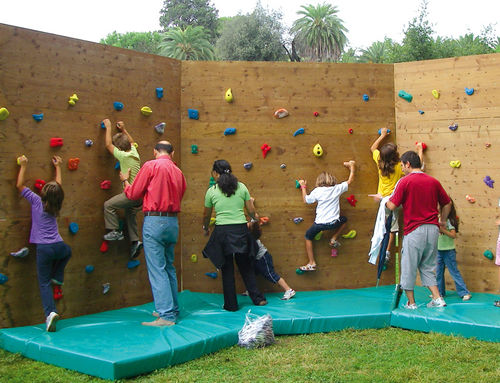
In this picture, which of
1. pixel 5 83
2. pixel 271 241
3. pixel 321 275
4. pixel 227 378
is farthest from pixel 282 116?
pixel 227 378

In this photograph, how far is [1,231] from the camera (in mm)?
5688

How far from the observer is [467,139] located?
25.1ft

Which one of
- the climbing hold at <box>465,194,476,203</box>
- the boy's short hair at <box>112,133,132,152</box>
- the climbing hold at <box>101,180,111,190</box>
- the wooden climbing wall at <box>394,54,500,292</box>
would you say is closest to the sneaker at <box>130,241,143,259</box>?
the climbing hold at <box>101,180,111,190</box>

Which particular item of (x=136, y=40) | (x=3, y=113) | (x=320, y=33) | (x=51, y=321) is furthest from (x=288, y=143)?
(x=136, y=40)

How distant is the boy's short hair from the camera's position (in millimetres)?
6660

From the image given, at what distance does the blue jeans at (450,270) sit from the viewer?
711 centimetres

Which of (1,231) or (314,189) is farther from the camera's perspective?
(314,189)

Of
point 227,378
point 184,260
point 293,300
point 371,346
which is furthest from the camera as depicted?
point 184,260

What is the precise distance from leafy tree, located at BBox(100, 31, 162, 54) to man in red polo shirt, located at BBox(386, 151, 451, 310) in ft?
176

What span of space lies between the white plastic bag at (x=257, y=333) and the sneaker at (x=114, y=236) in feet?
6.30

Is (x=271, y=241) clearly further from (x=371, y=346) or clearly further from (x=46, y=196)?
(x=46, y=196)

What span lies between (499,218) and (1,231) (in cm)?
605

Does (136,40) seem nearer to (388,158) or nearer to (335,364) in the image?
(388,158)

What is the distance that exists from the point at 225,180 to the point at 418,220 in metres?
2.29
